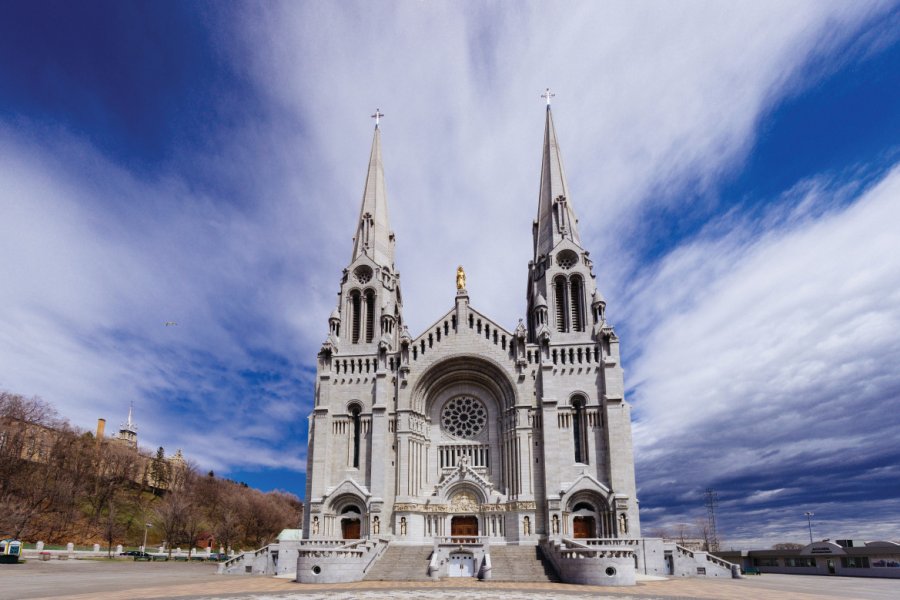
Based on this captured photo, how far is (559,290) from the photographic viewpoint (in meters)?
48.1

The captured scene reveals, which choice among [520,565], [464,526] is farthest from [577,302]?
[520,565]

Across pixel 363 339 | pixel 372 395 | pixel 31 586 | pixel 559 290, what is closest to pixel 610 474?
pixel 559 290

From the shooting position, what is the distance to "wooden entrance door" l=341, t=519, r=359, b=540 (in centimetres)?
4255

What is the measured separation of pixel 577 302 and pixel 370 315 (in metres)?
17.0

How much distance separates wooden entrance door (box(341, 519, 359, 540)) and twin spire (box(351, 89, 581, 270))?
21.1 meters

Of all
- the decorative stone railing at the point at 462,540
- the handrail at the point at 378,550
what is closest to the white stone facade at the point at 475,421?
the handrail at the point at 378,550

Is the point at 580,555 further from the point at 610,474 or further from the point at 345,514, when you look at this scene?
the point at 345,514

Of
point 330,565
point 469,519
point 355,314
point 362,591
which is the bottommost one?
Answer: point 362,591

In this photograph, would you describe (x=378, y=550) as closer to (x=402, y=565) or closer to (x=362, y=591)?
(x=402, y=565)

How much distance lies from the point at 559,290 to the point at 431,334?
36.2 feet

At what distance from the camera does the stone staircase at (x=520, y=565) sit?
31859 mm

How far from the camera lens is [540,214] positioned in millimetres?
54031

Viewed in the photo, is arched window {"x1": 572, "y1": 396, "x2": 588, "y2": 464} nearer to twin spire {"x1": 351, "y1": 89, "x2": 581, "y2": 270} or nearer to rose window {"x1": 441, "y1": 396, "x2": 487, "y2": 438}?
rose window {"x1": 441, "y1": 396, "x2": 487, "y2": 438}

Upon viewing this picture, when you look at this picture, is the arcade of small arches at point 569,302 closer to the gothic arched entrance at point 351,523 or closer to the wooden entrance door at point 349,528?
the gothic arched entrance at point 351,523
